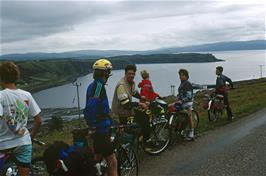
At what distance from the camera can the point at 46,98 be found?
131 m

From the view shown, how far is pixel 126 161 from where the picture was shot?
6.56 meters

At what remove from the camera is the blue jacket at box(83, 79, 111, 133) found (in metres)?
5.19

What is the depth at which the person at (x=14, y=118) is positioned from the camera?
4520 mm

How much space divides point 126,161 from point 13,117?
8.36 feet

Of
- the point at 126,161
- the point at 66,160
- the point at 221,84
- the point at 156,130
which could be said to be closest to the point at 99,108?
the point at 66,160

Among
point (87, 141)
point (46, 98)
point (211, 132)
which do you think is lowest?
point (46, 98)

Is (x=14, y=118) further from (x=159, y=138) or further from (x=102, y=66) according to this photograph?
(x=159, y=138)

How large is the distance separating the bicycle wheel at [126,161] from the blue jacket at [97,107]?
119 cm

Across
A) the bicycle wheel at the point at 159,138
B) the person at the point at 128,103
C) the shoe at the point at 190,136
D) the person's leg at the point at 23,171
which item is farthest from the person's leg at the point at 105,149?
the shoe at the point at 190,136

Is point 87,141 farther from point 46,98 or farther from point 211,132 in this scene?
point 46,98

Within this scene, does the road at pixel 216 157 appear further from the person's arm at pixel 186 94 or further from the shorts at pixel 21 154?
the shorts at pixel 21 154

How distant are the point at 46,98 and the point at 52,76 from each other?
64.9 m

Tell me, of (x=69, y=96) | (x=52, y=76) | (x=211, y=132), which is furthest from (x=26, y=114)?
(x=52, y=76)

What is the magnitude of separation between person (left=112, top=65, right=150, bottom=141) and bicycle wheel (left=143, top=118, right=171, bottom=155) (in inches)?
14.2
